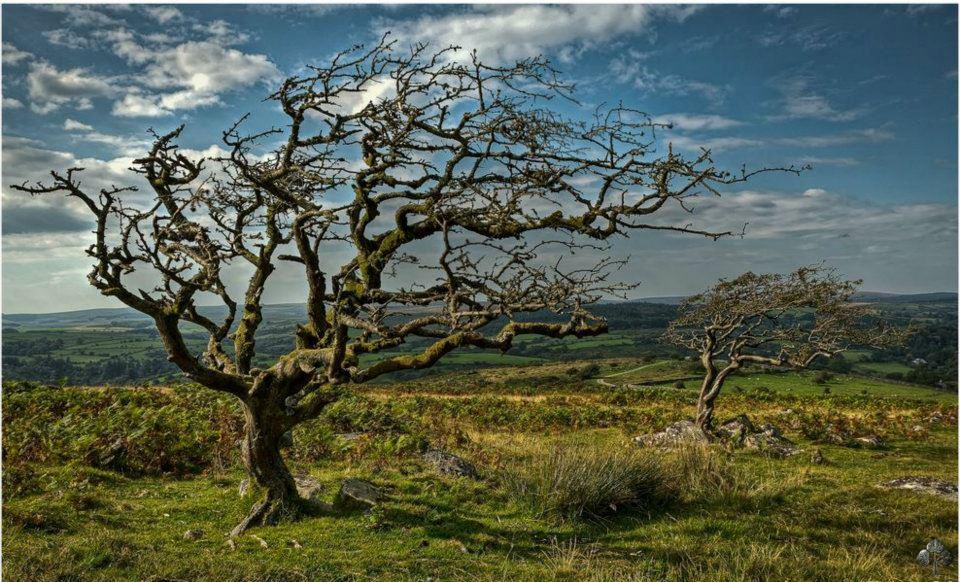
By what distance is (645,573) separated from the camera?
7781 mm

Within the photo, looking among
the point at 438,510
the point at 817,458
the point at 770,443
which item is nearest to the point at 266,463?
the point at 438,510

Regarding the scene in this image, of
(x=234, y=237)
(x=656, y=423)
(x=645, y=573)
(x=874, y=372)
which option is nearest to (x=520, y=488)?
(x=645, y=573)

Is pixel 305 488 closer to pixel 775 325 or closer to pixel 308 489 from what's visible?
pixel 308 489

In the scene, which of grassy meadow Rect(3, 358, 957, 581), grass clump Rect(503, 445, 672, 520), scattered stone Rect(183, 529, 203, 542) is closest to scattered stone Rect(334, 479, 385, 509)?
grassy meadow Rect(3, 358, 957, 581)

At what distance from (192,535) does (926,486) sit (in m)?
15.7

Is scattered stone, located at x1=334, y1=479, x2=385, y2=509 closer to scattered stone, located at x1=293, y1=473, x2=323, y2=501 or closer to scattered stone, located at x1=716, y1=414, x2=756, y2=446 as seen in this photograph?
scattered stone, located at x1=293, y1=473, x2=323, y2=501

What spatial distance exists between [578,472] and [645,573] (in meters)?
3.12

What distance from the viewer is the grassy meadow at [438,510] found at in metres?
7.66

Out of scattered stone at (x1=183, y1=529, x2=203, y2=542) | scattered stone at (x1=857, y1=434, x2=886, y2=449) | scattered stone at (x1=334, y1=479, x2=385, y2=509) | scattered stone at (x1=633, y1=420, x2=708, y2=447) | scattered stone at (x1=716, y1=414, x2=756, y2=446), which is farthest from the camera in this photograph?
scattered stone at (x1=857, y1=434, x2=886, y2=449)

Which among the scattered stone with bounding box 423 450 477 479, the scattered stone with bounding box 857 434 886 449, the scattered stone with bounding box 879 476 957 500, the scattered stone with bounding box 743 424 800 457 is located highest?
the scattered stone with bounding box 423 450 477 479

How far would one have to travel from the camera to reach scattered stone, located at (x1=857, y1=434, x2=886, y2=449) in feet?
71.2

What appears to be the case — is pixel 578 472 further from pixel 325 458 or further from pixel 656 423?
pixel 656 423

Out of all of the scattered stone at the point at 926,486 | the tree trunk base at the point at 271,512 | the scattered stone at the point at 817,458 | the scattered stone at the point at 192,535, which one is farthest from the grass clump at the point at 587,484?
the scattered stone at the point at 817,458

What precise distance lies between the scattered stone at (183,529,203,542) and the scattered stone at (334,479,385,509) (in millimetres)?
2310
